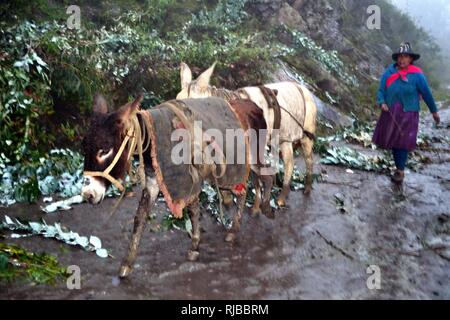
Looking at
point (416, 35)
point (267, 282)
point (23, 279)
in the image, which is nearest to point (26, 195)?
point (23, 279)

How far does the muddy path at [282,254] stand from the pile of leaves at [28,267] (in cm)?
8

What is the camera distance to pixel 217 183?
5152 millimetres

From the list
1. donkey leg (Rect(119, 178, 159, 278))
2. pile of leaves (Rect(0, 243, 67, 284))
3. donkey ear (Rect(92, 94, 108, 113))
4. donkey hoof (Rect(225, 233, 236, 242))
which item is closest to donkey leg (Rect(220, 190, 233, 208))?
donkey hoof (Rect(225, 233, 236, 242))

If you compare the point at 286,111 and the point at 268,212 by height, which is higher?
the point at 286,111

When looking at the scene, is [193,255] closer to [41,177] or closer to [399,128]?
[41,177]

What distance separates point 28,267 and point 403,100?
6.72 meters

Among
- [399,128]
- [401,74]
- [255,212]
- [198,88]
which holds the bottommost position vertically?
[255,212]

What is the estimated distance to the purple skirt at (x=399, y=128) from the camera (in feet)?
26.4

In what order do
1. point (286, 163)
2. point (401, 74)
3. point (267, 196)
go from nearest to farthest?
point (267, 196)
point (286, 163)
point (401, 74)

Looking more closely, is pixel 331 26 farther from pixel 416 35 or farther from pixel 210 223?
pixel 416 35

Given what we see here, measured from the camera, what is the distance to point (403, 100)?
8062 mm

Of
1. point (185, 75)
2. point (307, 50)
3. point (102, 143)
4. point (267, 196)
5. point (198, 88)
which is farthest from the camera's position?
point (307, 50)

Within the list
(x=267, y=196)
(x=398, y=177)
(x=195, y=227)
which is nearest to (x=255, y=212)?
(x=267, y=196)

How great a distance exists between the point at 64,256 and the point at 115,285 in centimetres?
87
